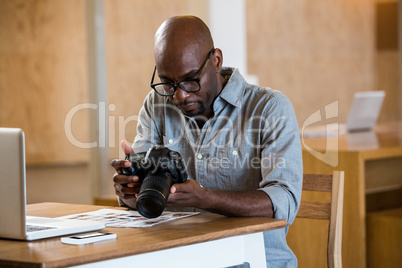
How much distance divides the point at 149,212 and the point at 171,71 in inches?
17.6

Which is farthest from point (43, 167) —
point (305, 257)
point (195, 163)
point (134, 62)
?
point (195, 163)

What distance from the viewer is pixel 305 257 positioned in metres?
3.10

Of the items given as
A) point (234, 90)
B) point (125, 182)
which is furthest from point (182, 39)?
point (125, 182)

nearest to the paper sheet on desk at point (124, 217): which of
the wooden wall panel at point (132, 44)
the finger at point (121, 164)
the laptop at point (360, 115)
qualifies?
the finger at point (121, 164)

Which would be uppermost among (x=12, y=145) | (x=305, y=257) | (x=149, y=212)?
(x=12, y=145)

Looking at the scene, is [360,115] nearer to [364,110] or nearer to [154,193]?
[364,110]

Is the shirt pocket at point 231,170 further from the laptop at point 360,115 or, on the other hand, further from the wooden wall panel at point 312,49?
the wooden wall panel at point 312,49

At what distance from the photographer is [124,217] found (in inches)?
62.9

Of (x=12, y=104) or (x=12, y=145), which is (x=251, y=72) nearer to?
(x=12, y=104)

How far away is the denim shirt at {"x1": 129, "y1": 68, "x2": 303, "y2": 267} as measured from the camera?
171cm

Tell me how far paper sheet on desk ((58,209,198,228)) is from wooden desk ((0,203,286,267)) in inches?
1.7

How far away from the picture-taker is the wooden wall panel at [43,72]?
6.11 metres

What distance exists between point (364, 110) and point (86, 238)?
10.9 ft

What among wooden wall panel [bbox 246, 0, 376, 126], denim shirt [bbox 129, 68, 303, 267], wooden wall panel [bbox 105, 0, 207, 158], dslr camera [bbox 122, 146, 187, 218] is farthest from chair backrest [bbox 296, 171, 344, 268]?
wooden wall panel [bbox 246, 0, 376, 126]
